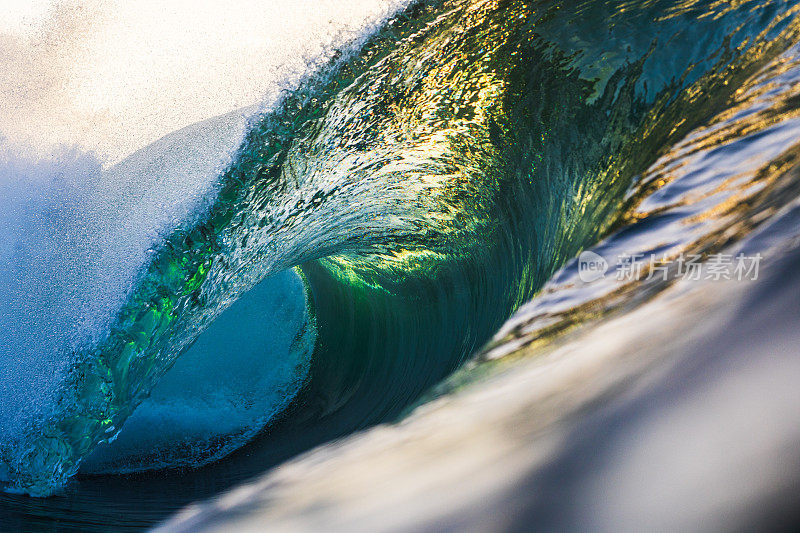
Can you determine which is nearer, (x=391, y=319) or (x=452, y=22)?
(x=452, y=22)

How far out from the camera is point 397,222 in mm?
2105

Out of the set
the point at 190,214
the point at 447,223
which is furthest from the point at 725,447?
the point at 447,223

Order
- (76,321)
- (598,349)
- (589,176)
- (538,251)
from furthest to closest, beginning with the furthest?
(538,251) → (589,176) → (76,321) → (598,349)

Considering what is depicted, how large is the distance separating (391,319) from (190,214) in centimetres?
130

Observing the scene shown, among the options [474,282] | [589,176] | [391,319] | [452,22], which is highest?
[452,22]

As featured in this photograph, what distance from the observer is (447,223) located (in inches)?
80.8

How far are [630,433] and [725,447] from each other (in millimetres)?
46

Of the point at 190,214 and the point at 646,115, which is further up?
the point at 190,214

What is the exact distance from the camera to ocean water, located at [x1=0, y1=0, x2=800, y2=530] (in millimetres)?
425

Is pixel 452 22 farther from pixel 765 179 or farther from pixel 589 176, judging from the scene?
pixel 765 179

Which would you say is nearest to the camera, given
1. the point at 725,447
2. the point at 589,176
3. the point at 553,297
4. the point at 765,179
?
the point at 725,447

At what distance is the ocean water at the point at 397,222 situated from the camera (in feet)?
1.40

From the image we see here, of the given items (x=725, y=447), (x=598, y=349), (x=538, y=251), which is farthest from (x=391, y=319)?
(x=725, y=447)

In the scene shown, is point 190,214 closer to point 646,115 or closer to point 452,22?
point 452,22
